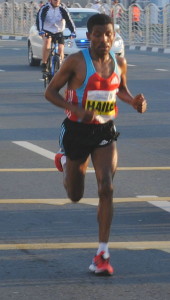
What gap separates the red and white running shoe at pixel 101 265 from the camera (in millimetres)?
7113

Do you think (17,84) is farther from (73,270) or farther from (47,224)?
(73,270)

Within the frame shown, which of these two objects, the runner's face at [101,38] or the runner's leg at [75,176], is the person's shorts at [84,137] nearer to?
the runner's leg at [75,176]

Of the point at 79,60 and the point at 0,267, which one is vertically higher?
the point at 79,60

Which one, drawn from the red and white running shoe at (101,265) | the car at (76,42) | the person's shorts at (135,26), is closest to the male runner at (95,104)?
the red and white running shoe at (101,265)

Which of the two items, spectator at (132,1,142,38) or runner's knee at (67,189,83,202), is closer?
runner's knee at (67,189,83,202)

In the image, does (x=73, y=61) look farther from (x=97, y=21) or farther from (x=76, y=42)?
(x=76, y=42)

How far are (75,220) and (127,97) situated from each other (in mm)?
Result: 1650

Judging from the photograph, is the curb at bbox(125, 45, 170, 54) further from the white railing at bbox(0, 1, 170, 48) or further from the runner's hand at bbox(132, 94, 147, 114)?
the runner's hand at bbox(132, 94, 147, 114)

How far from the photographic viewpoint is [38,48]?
96.9ft

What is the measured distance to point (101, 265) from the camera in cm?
→ 711

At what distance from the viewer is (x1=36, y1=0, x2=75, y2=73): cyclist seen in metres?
22.1

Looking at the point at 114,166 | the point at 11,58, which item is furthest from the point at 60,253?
the point at 11,58

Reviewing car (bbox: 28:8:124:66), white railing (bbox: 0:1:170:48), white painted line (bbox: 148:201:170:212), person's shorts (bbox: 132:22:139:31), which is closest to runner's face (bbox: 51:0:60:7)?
car (bbox: 28:8:124:66)

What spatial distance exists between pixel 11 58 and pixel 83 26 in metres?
3.97
